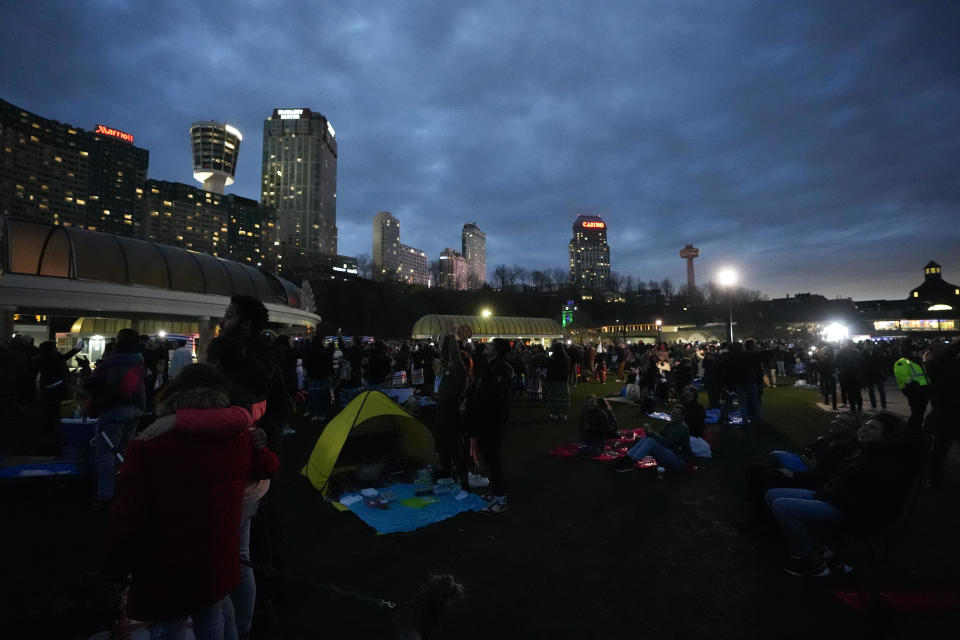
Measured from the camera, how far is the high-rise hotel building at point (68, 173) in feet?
392

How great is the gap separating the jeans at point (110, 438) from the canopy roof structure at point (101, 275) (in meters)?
16.6

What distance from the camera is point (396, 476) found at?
663 centimetres

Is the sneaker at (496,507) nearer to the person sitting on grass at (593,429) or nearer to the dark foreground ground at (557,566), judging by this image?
the dark foreground ground at (557,566)

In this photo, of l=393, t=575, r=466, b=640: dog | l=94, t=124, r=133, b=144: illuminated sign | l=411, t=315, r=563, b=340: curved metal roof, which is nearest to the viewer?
l=393, t=575, r=466, b=640: dog

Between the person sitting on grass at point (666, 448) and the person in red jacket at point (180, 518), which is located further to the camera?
the person sitting on grass at point (666, 448)

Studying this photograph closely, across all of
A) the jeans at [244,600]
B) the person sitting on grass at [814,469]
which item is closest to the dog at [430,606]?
the jeans at [244,600]

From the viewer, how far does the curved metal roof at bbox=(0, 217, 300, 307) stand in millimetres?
16688

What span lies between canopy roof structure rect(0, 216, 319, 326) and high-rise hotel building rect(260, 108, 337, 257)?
146715 mm

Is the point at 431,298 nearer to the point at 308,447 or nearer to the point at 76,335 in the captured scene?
the point at 76,335

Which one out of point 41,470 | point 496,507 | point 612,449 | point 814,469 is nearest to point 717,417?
point 612,449

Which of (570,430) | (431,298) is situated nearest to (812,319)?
(431,298)

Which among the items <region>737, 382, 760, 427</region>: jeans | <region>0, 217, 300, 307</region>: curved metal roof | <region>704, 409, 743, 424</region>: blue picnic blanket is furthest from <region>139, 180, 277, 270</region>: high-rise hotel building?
<region>737, 382, 760, 427</region>: jeans

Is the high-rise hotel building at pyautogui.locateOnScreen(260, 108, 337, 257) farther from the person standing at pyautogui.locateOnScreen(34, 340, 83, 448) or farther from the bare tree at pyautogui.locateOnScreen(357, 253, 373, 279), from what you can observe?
the person standing at pyautogui.locateOnScreen(34, 340, 83, 448)

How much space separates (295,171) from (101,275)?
15984 cm
